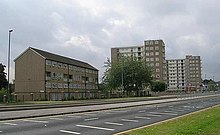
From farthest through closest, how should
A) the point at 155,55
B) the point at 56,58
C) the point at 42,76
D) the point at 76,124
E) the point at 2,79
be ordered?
the point at 155,55
the point at 56,58
the point at 2,79
the point at 42,76
the point at 76,124

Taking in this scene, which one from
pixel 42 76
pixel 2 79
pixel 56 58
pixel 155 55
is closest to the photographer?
pixel 42 76

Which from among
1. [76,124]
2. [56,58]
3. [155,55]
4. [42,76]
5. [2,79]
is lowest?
[76,124]

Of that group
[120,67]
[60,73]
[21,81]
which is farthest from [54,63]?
[120,67]

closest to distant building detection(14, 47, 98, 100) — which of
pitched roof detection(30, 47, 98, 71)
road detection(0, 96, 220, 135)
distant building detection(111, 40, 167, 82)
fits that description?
pitched roof detection(30, 47, 98, 71)

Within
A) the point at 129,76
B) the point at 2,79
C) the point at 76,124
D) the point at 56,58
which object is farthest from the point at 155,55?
the point at 76,124

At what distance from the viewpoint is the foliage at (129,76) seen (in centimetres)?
10525

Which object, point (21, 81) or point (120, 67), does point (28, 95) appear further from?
point (120, 67)

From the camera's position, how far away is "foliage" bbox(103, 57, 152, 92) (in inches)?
4144

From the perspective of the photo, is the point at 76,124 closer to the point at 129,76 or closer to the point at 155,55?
the point at 129,76

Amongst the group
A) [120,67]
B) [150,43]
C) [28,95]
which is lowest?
[28,95]

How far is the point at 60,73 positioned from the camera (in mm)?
100062

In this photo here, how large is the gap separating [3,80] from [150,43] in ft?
303

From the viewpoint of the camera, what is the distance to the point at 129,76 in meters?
106

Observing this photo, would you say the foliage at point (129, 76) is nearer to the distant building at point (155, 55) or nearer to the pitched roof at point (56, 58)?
the pitched roof at point (56, 58)
